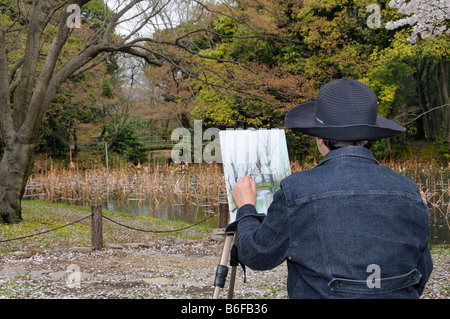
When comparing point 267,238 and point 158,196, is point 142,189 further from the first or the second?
point 267,238

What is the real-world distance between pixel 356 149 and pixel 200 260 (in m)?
4.89

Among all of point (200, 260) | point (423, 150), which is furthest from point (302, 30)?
point (200, 260)

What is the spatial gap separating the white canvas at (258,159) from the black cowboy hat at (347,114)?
116 centimetres

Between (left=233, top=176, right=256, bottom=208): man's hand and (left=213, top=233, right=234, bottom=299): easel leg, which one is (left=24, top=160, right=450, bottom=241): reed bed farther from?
(left=233, top=176, right=256, bottom=208): man's hand

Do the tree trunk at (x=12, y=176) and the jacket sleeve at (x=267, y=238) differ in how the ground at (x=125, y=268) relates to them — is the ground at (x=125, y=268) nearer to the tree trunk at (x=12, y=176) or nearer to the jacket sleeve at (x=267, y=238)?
the tree trunk at (x=12, y=176)

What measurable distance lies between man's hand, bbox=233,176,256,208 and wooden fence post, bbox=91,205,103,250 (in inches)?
196

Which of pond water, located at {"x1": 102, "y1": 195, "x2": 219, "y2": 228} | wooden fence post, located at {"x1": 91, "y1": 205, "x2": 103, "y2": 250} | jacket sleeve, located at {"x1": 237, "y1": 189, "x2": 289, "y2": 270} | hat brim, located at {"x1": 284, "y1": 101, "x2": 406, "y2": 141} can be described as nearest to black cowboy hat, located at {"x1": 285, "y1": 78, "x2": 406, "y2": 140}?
hat brim, located at {"x1": 284, "y1": 101, "x2": 406, "y2": 141}

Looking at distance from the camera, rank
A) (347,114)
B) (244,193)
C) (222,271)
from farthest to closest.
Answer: (222,271) → (244,193) → (347,114)

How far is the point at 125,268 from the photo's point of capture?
18.5 ft

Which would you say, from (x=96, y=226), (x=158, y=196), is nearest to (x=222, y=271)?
(x=96, y=226)

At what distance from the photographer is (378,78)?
17.5m

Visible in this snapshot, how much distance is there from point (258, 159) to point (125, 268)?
346cm
